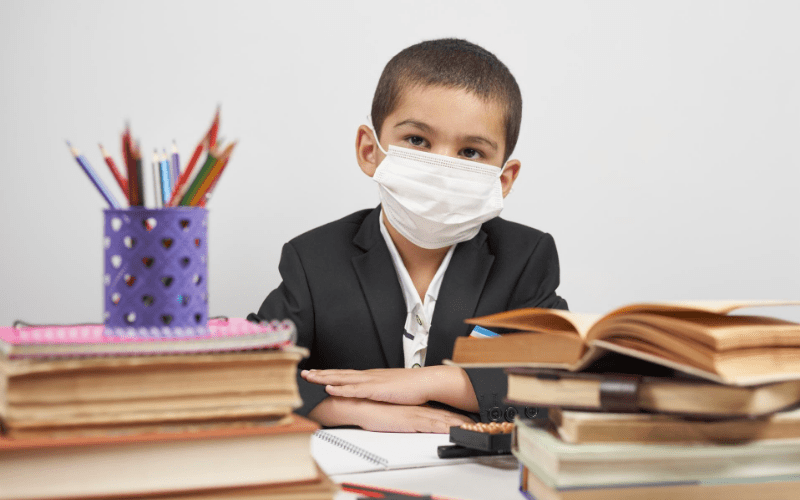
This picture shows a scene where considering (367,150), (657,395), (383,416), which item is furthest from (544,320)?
(367,150)

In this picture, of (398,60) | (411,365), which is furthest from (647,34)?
(411,365)

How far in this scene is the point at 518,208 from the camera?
199cm

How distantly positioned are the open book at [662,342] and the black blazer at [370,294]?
73 cm

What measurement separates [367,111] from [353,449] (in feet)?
3.80

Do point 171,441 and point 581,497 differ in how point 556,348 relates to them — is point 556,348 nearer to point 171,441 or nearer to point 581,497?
point 581,497

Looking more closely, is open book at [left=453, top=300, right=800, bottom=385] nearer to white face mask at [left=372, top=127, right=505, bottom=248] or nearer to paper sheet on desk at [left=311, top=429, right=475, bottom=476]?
paper sheet on desk at [left=311, top=429, right=475, bottom=476]

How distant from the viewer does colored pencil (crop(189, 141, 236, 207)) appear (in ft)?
1.79

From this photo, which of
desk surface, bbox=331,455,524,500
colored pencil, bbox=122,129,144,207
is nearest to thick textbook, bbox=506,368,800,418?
desk surface, bbox=331,455,524,500

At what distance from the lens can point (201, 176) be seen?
1.83 feet

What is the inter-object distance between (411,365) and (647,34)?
4.36 ft

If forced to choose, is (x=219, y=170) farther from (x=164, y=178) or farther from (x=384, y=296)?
(x=384, y=296)

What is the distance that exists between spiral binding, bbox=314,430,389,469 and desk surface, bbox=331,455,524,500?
1.4 inches

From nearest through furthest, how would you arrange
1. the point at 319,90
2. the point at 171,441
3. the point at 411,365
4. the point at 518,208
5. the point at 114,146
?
1. the point at 171,441
2. the point at 411,365
3. the point at 114,146
4. the point at 319,90
5. the point at 518,208

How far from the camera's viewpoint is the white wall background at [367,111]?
1684 millimetres
